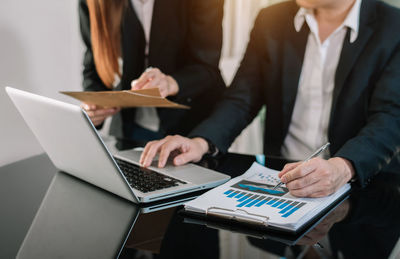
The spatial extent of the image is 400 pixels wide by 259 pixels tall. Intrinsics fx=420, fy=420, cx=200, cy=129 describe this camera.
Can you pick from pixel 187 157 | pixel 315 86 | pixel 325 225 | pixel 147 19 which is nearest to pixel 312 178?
pixel 325 225

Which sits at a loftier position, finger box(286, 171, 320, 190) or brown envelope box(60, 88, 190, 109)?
brown envelope box(60, 88, 190, 109)

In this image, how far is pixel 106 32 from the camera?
4.96ft

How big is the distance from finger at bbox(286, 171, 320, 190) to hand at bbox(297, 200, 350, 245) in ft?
0.24

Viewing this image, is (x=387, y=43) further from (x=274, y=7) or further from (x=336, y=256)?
(x=336, y=256)

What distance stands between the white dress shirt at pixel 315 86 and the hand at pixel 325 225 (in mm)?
569

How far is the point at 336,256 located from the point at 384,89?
744 millimetres

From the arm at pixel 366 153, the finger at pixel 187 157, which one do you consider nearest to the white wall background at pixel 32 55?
the finger at pixel 187 157

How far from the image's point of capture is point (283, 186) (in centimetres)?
91

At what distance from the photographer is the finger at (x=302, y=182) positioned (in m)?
0.83

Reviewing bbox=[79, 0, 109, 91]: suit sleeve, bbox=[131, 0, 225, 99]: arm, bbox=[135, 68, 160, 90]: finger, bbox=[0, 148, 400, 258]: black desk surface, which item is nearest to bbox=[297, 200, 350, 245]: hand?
bbox=[0, 148, 400, 258]: black desk surface

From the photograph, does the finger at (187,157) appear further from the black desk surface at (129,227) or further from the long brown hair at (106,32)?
the long brown hair at (106,32)

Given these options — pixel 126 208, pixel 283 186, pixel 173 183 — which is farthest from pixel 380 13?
pixel 126 208

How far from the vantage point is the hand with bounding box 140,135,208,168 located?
3.51 feet

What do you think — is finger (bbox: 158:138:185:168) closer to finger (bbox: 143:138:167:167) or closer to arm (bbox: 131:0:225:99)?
finger (bbox: 143:138:167:167)
